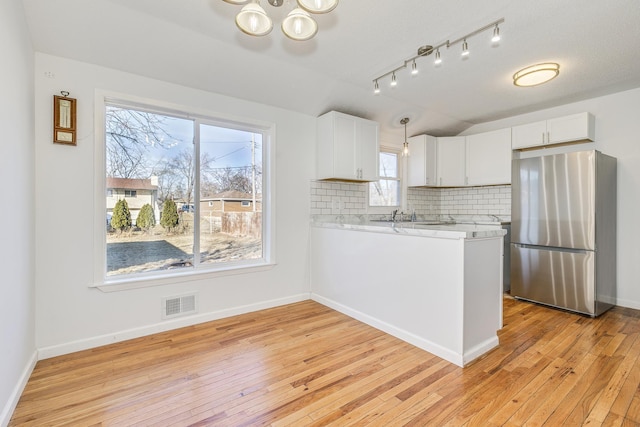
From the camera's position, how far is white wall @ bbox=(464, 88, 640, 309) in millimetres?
3392

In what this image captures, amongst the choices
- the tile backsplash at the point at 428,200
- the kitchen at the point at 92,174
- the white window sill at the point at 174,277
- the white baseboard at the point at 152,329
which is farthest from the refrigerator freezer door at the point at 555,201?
the white window sill at the point at 174,277

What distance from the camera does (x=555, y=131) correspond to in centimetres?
370

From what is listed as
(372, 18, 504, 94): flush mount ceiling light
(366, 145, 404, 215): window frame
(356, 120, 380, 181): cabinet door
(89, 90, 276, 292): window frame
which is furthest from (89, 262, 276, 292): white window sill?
(372, 18, 504, 94): flush mount ceiling light

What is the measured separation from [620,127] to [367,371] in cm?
397

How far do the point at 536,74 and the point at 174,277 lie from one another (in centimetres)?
406

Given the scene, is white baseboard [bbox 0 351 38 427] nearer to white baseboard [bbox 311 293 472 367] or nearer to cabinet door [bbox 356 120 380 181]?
white baseboard [bbox 311 293 472 367]

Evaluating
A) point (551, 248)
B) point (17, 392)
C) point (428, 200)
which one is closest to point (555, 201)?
point (551, 248)

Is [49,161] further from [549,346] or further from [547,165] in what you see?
[547,165]

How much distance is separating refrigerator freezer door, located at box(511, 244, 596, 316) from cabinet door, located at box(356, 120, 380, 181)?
2043 millimetres

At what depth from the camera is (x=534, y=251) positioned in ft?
11.9

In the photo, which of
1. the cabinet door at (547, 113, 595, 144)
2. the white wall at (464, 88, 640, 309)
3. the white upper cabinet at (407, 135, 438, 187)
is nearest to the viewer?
the white wall at (464, 88, 640, 309)

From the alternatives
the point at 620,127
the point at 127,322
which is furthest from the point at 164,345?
the point at 620,127

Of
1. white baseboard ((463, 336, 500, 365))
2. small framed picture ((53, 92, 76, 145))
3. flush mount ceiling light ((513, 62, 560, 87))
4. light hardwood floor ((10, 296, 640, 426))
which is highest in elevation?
flush mount ceiling light ((513, 62, 560, 87))

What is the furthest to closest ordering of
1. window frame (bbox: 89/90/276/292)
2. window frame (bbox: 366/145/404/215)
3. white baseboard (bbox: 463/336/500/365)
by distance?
window frame (bbox: 366/145/404/215) → window frame (bbox: 89/90/276/292) → white baseboard (bbox: 463/336/500/365)
